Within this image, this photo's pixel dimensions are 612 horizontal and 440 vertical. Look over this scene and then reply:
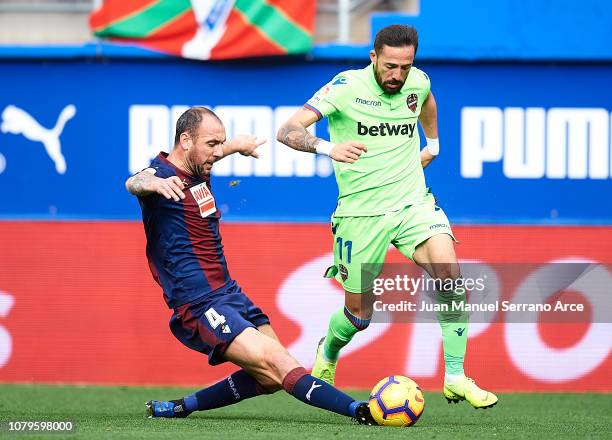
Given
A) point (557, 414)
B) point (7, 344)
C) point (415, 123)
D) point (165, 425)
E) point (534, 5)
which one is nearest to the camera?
point (165, 425)

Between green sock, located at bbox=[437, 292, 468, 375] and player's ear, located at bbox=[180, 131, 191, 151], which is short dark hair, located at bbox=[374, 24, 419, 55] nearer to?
player's ear, located at bbox=[180, 131, 191, 151]

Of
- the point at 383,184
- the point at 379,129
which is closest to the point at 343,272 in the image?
the point at 383,184

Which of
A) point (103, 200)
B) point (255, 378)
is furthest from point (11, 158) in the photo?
point (255, 378)

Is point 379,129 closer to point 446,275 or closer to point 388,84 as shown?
point 388,84

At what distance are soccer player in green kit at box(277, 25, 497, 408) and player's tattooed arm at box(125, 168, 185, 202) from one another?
92 centimetres

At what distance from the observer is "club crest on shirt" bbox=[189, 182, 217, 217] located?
7.01m

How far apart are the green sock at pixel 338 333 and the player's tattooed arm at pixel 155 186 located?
5.43 feet

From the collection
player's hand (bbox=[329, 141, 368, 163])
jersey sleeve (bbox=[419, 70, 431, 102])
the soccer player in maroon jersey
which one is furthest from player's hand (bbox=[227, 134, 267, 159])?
jersey sleeve (bbox=[419, 70, 431, 102])

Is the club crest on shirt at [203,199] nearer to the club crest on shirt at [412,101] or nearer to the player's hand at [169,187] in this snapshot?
the player's hand at [169,187]

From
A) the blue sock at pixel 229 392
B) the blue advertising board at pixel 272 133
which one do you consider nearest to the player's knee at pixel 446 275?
the blue sock at pixel 229 392

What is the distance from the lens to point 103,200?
463 inches

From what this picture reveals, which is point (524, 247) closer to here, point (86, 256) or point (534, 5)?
point (534, 5)

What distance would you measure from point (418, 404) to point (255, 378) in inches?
36.7

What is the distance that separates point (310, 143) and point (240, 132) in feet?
15.3
